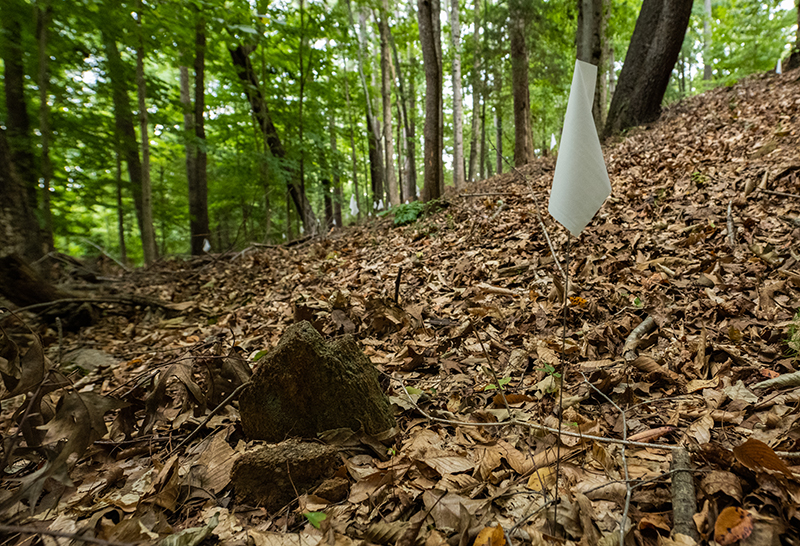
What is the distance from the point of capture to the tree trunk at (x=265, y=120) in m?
8.29

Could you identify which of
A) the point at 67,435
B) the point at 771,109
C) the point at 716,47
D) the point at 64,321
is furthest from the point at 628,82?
the point at 716,47

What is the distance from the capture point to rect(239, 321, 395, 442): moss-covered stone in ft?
5.81

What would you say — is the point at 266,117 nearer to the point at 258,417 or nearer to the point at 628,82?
the point at 628,82

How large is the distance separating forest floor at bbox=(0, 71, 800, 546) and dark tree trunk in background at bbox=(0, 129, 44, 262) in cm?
124

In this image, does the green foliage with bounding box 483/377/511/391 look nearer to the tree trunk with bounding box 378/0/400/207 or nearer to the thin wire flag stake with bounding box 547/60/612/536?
the thin wire flag stake with bounding box 547/60/612/536

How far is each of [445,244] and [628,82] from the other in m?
5.71

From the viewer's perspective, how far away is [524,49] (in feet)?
31.8

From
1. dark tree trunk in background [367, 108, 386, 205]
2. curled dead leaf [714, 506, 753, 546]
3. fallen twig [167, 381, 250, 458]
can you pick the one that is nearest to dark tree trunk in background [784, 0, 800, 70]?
dark tree trunk in background [367, 108, 386, 205]

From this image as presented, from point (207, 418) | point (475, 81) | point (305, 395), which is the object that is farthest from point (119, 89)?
point (475, 81)

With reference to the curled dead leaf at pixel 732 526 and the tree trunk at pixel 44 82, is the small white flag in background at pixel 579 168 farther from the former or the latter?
the tree trunk at pixel 44 82

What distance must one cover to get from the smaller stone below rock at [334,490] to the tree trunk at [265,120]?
Result: 23.4ft

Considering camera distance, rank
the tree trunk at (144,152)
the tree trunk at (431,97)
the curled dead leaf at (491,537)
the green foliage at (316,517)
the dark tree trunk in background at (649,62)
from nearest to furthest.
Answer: the curled dead leaf at (491,537) → the green foliage at (316,517) → the tree trunk at (144,152) → the tree trunk at (431,97) → the dark tree trunk in background at (649,62)

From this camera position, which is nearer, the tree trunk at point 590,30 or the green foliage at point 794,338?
the green foliage at point 794,338

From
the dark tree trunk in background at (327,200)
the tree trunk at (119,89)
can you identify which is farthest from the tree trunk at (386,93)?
the tree trunk at (119,89)
